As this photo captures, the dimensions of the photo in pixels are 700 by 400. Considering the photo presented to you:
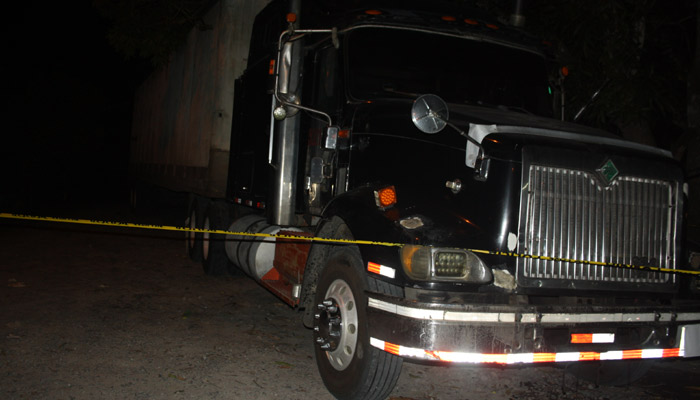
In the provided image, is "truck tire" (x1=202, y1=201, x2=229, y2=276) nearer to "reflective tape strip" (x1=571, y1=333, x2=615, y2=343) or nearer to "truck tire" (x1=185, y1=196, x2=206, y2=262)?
"truck tire" (x1=185, y1=196, x2=206, y2=262)

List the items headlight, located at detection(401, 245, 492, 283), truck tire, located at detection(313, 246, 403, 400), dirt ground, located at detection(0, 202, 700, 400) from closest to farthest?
headlight, located at detection(401, 245, 492, 283) < truck tire, located at detection(313, 246, 403, 400) < dirt ground, located at detection(0, 202, 700, 400)

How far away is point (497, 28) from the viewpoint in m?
5.86

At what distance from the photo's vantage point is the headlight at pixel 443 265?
3762 millimetres

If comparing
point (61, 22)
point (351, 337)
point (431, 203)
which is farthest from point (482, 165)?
point (61, 22)

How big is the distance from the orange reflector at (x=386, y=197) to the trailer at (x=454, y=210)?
1 cm

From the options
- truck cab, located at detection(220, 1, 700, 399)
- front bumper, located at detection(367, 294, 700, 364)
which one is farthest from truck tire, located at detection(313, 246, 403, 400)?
front bumper, located at detection(367, 294, 700, 364)

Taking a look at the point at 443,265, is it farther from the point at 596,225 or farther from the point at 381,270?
the point at 596,225

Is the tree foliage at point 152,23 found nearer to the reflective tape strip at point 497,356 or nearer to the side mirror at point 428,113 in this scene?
the side mirror at point 428,113

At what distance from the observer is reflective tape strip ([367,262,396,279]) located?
3.93m

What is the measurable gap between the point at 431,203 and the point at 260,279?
2991mm

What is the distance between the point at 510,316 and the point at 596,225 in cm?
94

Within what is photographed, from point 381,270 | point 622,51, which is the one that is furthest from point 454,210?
point 622,51

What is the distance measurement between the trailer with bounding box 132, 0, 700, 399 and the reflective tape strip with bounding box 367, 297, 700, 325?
1cm

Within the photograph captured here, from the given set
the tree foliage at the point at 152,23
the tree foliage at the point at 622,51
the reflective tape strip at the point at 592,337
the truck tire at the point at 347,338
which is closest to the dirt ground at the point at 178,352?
the truck tire at the point at 347,338
